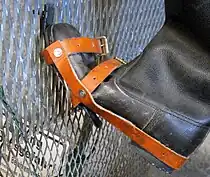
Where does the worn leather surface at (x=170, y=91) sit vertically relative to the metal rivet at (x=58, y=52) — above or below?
below

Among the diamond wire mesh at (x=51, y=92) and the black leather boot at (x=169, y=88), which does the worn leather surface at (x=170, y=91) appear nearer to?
the black leather boot at (x=169, y=88)

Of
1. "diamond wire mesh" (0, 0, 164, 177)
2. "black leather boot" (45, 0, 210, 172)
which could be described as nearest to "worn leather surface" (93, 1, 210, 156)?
"black leather boot" (45, 0, 210, 172)

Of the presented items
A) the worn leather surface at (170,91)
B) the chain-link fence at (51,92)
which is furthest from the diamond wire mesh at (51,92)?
the worn leather surface at (170,91)

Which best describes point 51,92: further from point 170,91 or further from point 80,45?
point 170,91

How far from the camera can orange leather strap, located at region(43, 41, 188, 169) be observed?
0.61 m

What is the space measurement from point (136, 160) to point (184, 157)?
16.9 inches

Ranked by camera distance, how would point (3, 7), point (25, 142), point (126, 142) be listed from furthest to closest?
point (126, 142) < point (25, 142) < point (3, 7)

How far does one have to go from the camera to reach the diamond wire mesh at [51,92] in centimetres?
58

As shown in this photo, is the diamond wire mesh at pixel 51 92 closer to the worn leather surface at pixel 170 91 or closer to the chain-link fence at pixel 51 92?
the chain-link fence at pixel 51 92

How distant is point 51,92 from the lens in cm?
67

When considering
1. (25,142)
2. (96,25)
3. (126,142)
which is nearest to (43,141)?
(25,142)

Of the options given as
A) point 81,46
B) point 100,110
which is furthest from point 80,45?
point 100,110

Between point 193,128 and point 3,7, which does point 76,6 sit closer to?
point 3,7

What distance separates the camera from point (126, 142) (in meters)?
0.98
